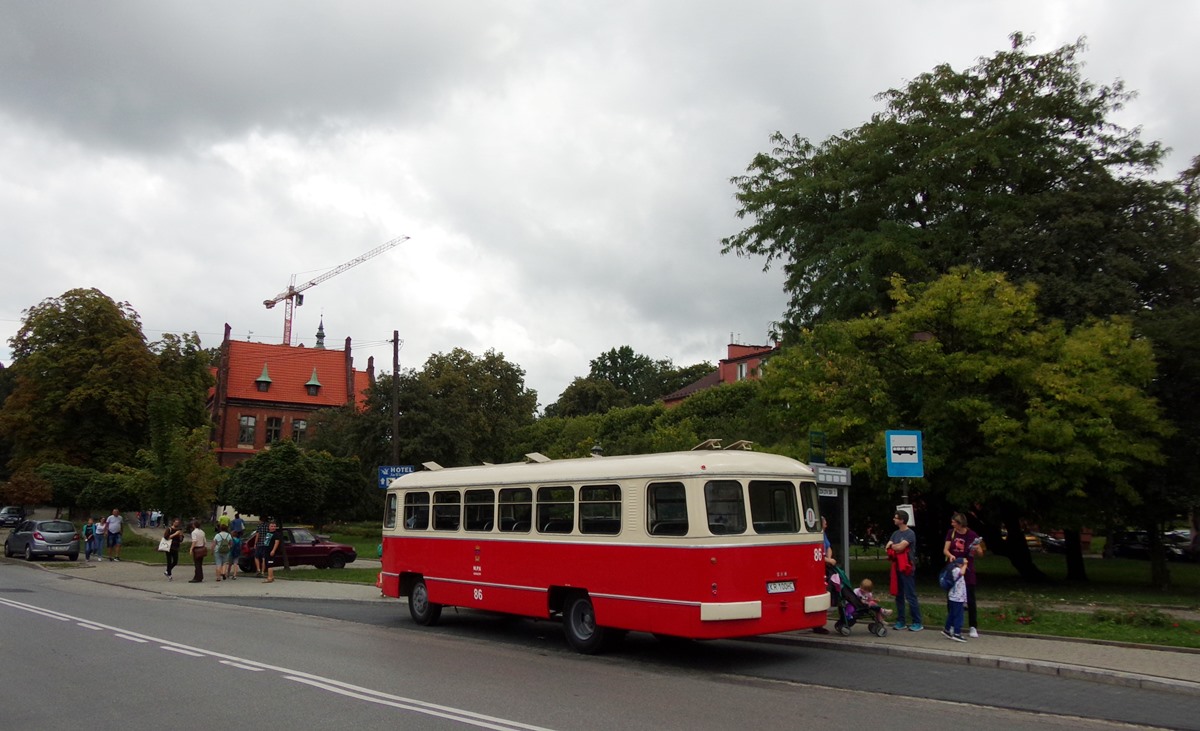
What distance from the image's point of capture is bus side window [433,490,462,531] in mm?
14820

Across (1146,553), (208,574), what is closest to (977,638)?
(208,574)

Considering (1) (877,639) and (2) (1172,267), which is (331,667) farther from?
(2) (1172,267)

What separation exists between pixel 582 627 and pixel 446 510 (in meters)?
3.85

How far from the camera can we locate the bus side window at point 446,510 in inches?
583

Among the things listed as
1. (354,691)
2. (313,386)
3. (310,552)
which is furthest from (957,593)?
(313,386)

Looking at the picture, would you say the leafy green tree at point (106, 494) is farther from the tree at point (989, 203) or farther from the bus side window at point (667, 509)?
the bus side window at point (667, 509)

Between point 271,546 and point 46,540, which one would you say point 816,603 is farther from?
point 46,540

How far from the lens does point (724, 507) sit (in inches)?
428

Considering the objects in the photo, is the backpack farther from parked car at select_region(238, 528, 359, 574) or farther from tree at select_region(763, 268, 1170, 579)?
parked car at select_region(238, 528, 359, 574)

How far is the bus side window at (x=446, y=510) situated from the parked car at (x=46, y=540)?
1008 inches

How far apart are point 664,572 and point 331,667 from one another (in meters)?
4.19

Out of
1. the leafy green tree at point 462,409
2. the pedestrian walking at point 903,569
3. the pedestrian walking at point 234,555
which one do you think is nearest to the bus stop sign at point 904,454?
the pedestrian walking at point 903,569

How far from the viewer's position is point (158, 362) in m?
57.2

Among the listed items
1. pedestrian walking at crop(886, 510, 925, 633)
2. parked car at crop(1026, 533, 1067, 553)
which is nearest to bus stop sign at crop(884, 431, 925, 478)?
pedestrian walking at crop(886, 510, 925, 633)
